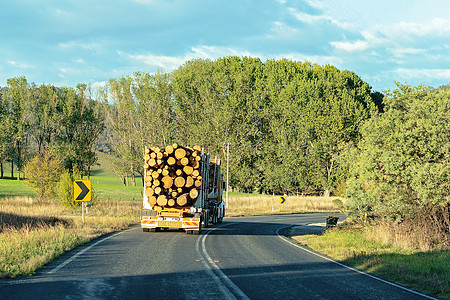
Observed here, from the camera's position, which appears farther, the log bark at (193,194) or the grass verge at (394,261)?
the log bark at (193,194)

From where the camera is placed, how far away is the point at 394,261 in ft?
41.0

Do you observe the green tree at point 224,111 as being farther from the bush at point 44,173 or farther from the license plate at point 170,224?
the license plate at point 170,224

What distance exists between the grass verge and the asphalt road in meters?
0.74

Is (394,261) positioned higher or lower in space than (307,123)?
lower

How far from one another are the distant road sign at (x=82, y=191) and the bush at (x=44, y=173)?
16904 millimetres

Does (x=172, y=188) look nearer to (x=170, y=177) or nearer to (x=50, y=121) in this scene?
(x=170, y=177)

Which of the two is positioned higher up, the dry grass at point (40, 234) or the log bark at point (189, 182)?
the log bark at point (189, 182)

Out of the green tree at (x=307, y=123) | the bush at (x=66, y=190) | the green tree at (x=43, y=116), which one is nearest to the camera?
the bush at (x=66, y=190)

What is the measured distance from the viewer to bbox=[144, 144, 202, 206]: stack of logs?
18.9 m

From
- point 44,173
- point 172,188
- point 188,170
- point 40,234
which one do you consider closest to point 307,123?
point 44,173

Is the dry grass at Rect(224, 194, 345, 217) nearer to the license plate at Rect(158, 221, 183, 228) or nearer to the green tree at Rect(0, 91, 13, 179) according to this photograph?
the license plate at Rect(158, 221, 183, 228)

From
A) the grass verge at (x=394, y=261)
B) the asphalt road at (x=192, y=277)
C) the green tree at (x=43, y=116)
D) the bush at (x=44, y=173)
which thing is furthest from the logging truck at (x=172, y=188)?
the green tree at (x=43, y=116)

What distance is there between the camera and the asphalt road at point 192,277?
7.86 meters

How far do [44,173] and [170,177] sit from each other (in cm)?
2043
